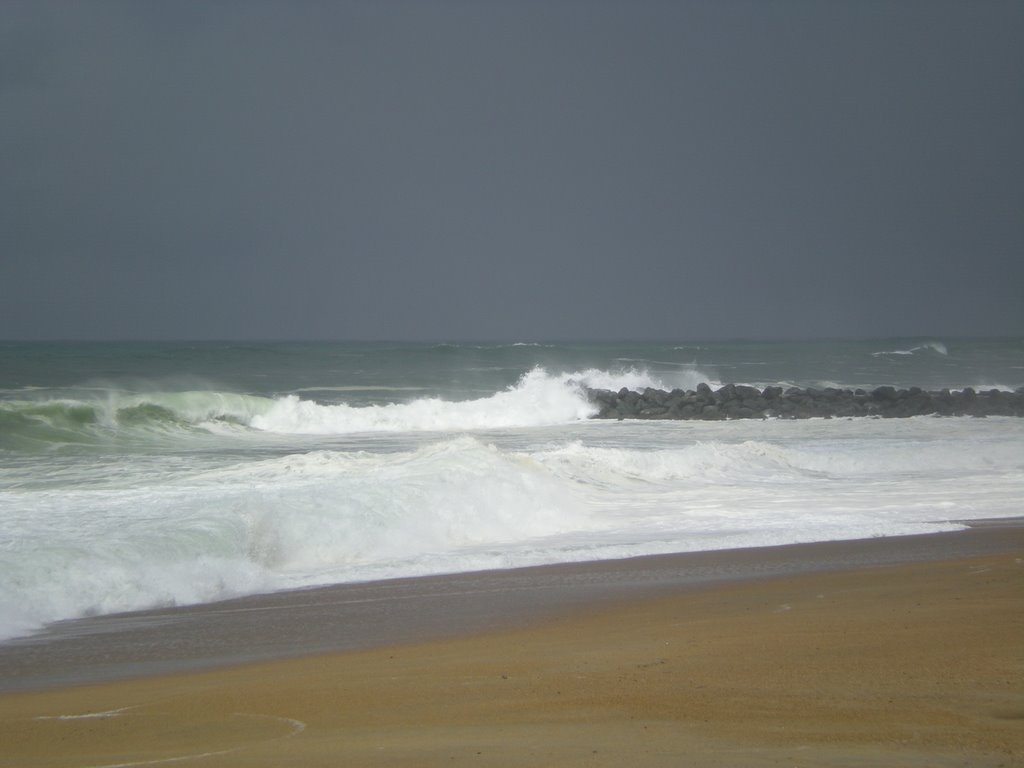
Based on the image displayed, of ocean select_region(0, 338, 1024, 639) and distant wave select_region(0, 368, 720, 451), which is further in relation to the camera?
distant wave select_region(0, 368, 720, 451)

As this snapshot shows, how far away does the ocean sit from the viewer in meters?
8.43

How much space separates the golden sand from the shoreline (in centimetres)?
35

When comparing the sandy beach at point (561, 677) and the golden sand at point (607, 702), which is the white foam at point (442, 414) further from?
the golden sand at point (607, 702)

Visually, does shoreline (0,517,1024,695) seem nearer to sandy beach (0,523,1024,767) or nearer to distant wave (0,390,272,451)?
sandy beach (0,523,1024,767)

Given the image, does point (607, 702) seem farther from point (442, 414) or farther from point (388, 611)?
point (442, 414)

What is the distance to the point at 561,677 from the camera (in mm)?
5211

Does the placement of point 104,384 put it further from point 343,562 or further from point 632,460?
point 343,562

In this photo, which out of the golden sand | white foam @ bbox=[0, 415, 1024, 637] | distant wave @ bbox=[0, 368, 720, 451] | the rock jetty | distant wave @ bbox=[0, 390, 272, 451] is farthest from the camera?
the rock jetty

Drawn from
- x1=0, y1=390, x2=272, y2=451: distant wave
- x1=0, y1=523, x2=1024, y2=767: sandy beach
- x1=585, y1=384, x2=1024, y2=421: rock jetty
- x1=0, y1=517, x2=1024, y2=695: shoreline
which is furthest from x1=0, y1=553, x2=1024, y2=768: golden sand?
x1=585, y1=384, x2=1024, y2=421: rock jetty

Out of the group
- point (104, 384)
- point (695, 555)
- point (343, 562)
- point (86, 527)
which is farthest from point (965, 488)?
point (104, 384)

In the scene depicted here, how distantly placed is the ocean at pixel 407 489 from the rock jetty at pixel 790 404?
59.2 inches

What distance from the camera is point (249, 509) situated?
32.6ft

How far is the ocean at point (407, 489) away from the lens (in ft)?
27.7

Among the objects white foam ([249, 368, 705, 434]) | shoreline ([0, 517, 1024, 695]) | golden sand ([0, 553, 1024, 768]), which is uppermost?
white foam ([249, 368, 705, 434])
